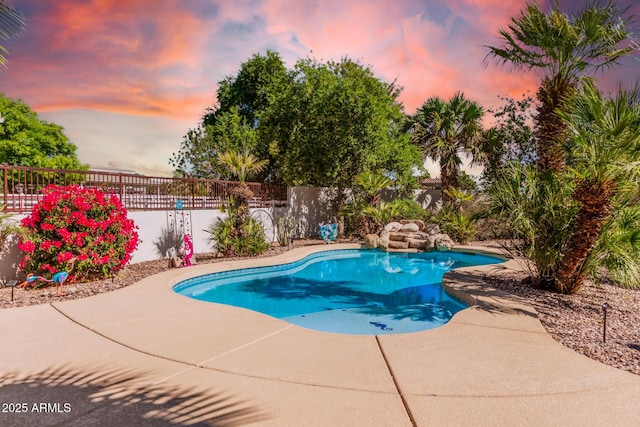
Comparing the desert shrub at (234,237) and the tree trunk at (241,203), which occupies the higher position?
the tree trunk at (241,203)

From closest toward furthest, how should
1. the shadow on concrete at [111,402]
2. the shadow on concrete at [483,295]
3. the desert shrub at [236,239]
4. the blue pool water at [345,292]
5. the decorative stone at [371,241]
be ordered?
the shadow on concrete at [111,402] → the shadow on concrete at [483,295] → the blue pool water at [345,292] → the desert shrub at [236,239] → the decorative stone at [371,241]

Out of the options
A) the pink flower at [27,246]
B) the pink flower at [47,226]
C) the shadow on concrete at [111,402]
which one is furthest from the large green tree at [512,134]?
the shadow on concrete at [111,402]

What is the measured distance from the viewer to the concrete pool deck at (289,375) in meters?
2.47

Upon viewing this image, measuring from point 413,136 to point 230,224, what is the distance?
438 inches

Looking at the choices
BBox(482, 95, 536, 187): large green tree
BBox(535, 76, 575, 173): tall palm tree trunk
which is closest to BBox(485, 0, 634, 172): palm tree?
BBox(535, 76, 575, 173): tall palm tree trunk

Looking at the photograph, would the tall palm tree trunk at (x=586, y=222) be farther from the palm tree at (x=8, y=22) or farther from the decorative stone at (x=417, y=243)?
the decorative stone at (x=417, y=243)

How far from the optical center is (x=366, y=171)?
15.2 meters

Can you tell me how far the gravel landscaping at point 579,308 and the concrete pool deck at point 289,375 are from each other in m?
0.30

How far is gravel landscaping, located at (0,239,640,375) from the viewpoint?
3742mm

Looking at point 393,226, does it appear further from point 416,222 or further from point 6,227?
point 6,227

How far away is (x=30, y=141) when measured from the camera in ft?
109

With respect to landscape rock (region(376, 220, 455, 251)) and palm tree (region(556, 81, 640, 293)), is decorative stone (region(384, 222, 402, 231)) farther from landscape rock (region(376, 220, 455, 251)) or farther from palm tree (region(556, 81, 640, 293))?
palm tree (region(556, 81, 640, 293))

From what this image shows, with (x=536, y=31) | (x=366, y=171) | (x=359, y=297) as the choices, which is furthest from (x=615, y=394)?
(x=366, y=171)

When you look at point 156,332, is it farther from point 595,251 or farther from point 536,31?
point 536,31
